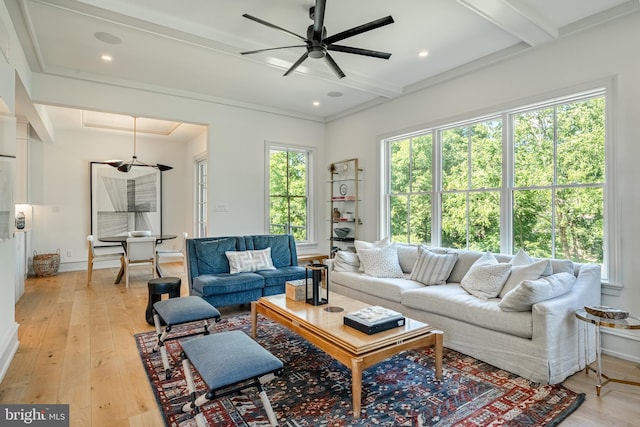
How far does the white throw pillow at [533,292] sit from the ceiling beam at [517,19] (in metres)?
2.18

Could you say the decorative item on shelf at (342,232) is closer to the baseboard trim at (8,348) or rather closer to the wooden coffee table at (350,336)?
the wooden coffee table at (350,336)

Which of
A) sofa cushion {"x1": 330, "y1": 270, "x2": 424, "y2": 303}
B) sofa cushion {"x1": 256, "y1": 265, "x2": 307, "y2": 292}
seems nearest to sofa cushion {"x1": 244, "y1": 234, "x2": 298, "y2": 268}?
sofa cushion {"x1": 256, "y1": 265, "x2": 307, "y2": 292}

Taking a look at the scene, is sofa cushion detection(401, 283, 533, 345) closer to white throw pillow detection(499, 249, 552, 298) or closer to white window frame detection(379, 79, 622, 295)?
white throw pillow detection(499, 249, 552, 298)

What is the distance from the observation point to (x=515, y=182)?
3.75m

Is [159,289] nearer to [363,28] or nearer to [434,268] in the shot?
[434,268]

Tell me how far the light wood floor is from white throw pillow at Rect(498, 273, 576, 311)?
2.00 ft

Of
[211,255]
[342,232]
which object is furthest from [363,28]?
[342,232]

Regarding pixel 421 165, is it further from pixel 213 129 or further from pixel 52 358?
pixel 52 358

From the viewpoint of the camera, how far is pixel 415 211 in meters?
4.89

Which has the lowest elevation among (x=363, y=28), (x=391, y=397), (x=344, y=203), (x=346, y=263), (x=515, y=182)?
(x=391, y=397)

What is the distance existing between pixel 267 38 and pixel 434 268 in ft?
9.89

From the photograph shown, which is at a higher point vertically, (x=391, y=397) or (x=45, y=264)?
(x=45, y=264)

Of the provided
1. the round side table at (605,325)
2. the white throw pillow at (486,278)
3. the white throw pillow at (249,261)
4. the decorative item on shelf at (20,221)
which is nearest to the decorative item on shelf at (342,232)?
the white throw pillow at (249,261)

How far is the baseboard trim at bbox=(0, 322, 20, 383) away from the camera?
252cm
